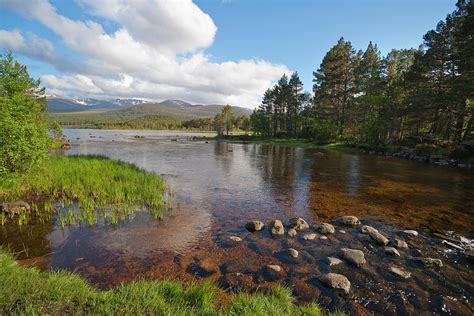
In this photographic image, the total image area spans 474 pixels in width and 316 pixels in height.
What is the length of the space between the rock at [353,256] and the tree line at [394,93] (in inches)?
1401

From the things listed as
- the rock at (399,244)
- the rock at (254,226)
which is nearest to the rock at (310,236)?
the rock at (254,226)

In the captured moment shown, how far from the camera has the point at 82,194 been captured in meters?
14.2

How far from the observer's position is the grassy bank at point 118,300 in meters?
4.27

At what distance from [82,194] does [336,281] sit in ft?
47.4

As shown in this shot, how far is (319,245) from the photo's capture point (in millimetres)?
9352

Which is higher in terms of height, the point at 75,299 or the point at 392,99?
the point at 392,99

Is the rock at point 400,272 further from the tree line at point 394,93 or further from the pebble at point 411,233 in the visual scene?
the tree line at point 394,93

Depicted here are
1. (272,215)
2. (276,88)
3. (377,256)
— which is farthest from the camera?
(276,88)

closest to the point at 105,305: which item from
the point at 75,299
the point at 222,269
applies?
the point at 75,299

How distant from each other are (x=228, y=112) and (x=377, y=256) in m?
107

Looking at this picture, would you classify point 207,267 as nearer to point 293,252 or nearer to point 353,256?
point 293,252

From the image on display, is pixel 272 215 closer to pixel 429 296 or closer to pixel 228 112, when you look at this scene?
pixel 429 296

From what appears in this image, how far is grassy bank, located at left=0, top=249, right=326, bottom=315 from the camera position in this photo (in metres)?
4.27

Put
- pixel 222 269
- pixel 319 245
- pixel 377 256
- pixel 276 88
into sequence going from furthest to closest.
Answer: pixel 276 88, pixel 319 245, pixel 377 256, pixel 222 269
